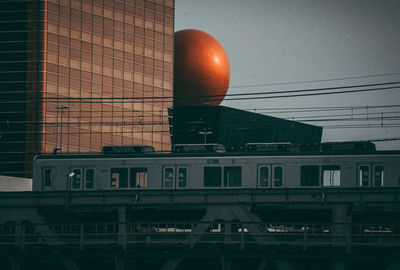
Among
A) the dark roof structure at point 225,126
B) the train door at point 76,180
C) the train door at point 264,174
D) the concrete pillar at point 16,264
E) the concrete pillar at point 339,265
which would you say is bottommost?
the concrete pillar at point 16,264

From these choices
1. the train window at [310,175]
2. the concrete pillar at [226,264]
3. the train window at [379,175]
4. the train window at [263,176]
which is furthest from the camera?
the train window at [263,176]

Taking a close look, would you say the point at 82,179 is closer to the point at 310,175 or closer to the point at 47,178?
the point at 47,178

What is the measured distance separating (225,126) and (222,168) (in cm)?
6420

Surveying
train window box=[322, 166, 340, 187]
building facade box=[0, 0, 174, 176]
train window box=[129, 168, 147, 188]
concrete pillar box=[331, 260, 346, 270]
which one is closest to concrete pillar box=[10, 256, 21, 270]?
train window box=[129, 168, 147, 188]

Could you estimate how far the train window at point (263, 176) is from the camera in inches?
2333

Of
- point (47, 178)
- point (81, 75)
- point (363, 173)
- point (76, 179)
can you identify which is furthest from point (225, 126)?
point (363, 173)

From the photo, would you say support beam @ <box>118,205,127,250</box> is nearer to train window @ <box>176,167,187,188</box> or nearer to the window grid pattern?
train window @ <box>176,167,187,188</box>

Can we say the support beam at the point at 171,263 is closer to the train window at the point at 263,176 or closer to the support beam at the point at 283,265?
the support beam at the point at 283,265

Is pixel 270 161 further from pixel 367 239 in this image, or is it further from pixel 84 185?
pixel 84 185

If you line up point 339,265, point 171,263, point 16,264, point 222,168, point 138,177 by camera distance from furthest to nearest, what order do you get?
point 138,177 < point 222,168 < point 16,264 < point 171,263 < point 339,265

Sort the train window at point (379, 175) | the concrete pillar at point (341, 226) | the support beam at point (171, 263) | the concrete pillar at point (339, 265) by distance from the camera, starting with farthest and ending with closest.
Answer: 1. the train window at point (379, 175)
2. the support beam at point (171, 263)
3. the concrete pillar at point (339, 265)
4. the concrete pillar at point (341, 226)

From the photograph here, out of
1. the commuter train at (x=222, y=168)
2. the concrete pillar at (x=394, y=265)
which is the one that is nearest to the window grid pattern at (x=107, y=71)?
the commuter train at (x=222, y=168)

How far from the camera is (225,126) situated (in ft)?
407

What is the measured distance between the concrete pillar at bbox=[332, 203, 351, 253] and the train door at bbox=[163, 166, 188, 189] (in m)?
12.2
